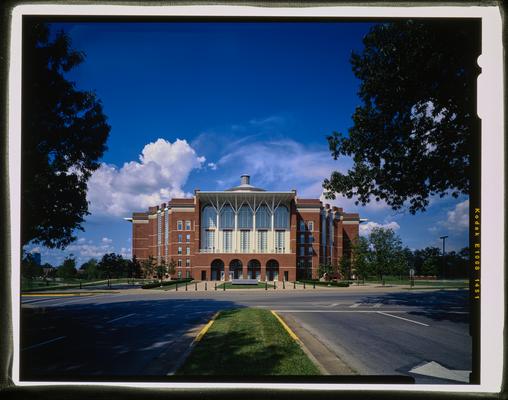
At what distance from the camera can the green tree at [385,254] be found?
38.0m

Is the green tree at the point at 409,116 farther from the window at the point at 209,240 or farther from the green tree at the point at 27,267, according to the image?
the window at the point at 209,240

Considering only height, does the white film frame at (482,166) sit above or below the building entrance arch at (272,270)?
above

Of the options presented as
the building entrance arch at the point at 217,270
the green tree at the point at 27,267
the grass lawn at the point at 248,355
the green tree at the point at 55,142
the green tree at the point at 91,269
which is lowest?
the building entrance arch at the point at 217,270

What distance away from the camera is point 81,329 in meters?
9.08

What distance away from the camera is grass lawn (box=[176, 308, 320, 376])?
16.1ft

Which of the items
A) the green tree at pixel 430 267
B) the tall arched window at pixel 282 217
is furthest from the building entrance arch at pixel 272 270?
the green tree at pixel 430 267

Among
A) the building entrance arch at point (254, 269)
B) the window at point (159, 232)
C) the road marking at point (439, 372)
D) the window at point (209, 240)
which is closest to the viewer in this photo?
the road marking at point (439, 372)

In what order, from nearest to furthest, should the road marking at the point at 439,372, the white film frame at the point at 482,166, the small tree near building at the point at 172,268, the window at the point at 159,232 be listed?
the white film frame at the point at 482,166 → the road marking at the point at 439,372 → the small tree near building at the point at 172,268 → the window at the point at 159,232

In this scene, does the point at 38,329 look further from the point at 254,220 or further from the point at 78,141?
the point at 254,220

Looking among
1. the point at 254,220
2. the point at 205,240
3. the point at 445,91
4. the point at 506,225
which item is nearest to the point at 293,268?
the point at 254,220

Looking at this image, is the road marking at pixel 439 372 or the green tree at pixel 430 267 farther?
the green tree at pixel 430 267

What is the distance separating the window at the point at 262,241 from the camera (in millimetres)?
51156

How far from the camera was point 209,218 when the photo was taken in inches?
2015

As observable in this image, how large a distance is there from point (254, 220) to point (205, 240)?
808cm
